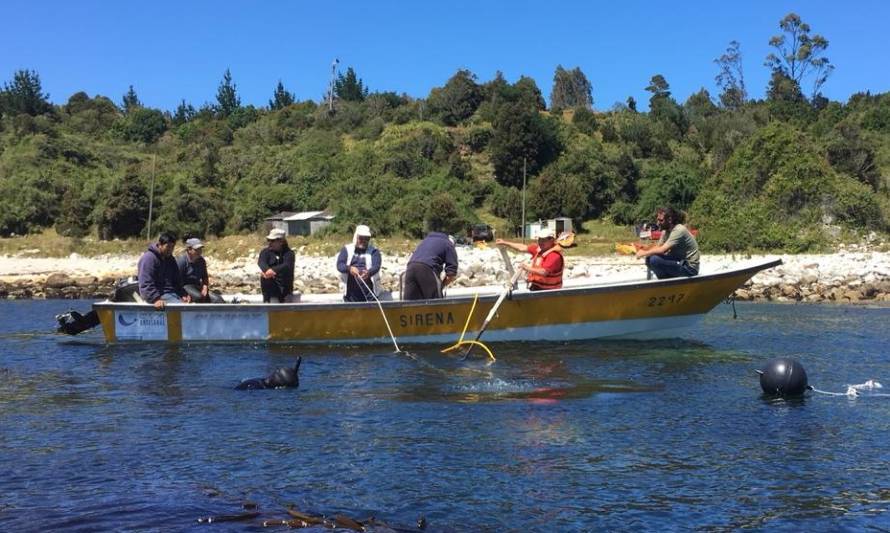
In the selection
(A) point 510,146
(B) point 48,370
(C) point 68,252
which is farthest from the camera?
(A) point 510,146

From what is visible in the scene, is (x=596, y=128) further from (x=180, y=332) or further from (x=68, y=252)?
(x=180, y=332)

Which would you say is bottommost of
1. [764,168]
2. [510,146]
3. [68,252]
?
[68,252]

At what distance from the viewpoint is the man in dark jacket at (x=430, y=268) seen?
1433 cm

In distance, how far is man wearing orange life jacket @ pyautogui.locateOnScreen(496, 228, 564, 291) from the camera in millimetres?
14078

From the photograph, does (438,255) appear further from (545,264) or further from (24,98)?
(24,98)

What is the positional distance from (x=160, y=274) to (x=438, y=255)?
4.50 m

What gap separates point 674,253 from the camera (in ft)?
47.2

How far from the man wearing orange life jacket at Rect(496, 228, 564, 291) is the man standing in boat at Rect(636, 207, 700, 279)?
1284 millimetres

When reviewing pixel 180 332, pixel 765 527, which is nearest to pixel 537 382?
pixel 765 527

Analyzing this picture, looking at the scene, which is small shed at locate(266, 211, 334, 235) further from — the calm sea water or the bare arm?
the calm sea water

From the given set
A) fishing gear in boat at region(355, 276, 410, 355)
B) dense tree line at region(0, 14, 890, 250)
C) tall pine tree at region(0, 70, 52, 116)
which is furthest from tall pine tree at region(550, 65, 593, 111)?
fishing gear in boat at region(355, 276, 410, 355)

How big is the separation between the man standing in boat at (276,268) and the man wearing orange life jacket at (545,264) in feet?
12.3

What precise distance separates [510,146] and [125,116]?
5268 cm

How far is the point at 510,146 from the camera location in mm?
64500
